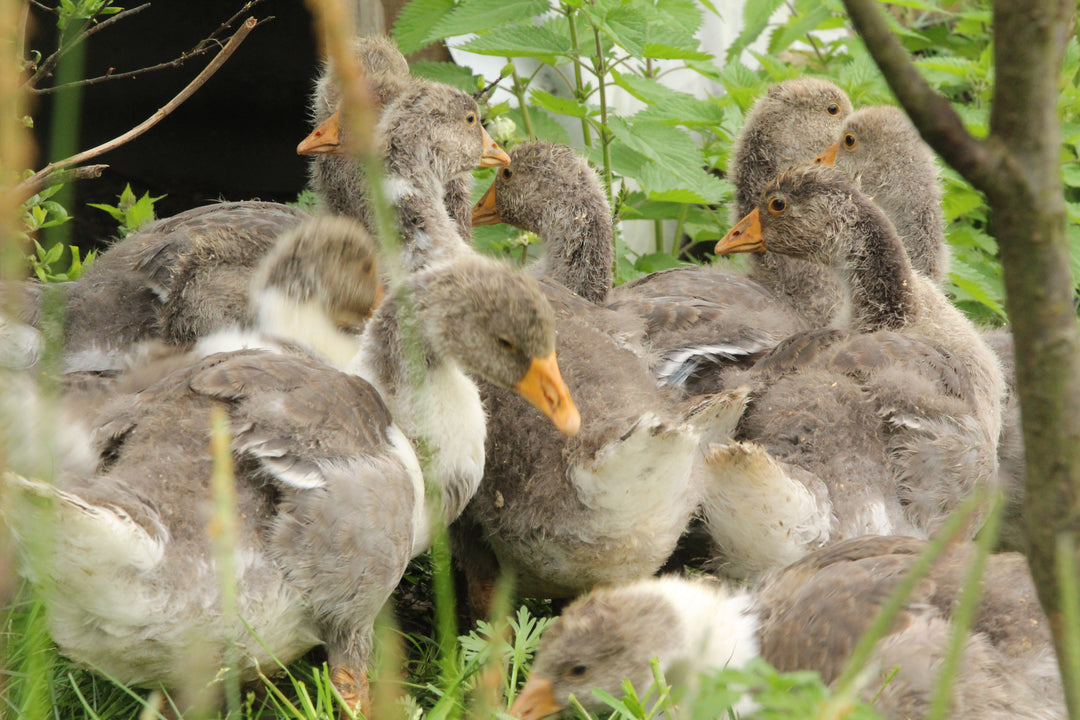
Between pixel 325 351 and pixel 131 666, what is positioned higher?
pixel 325 351

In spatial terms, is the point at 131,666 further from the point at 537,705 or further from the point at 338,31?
the point at 338,31

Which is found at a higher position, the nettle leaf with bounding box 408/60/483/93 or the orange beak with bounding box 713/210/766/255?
the nettle leaf with bounding box 408/60/483/93

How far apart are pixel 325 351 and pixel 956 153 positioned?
9.03 ft

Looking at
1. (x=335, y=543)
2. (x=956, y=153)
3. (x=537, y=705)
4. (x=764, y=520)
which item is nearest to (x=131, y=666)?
(x=335, y=543)

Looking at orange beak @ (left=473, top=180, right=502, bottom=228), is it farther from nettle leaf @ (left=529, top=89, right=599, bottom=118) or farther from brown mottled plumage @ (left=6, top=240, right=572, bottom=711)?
brown mottled plumage @ (left=6, top=240, right=572, bottom=711)

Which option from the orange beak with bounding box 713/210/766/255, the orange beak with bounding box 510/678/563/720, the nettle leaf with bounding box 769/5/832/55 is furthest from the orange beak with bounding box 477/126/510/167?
the orange beak with bounding box 510/678/563/720

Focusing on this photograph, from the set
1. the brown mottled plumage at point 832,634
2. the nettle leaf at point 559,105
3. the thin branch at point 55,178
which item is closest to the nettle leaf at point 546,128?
the nettle leaf at point 559,105

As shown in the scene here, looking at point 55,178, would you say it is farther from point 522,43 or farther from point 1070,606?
point 1070,606

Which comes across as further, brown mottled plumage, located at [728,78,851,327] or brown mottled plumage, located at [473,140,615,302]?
brown mottled plumage, located at [728,78,851,327]

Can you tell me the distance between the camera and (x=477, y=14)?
4535 mm

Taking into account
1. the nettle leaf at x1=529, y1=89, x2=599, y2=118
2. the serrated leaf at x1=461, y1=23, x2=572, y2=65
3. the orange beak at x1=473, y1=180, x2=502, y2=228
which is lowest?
the orange beak at x1=473, y1=180, x2=502, y2=228

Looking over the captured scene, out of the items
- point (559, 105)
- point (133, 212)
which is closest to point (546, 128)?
point (559, 105)

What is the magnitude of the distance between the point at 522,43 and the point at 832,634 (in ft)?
9.27

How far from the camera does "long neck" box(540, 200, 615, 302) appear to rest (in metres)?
4.52
